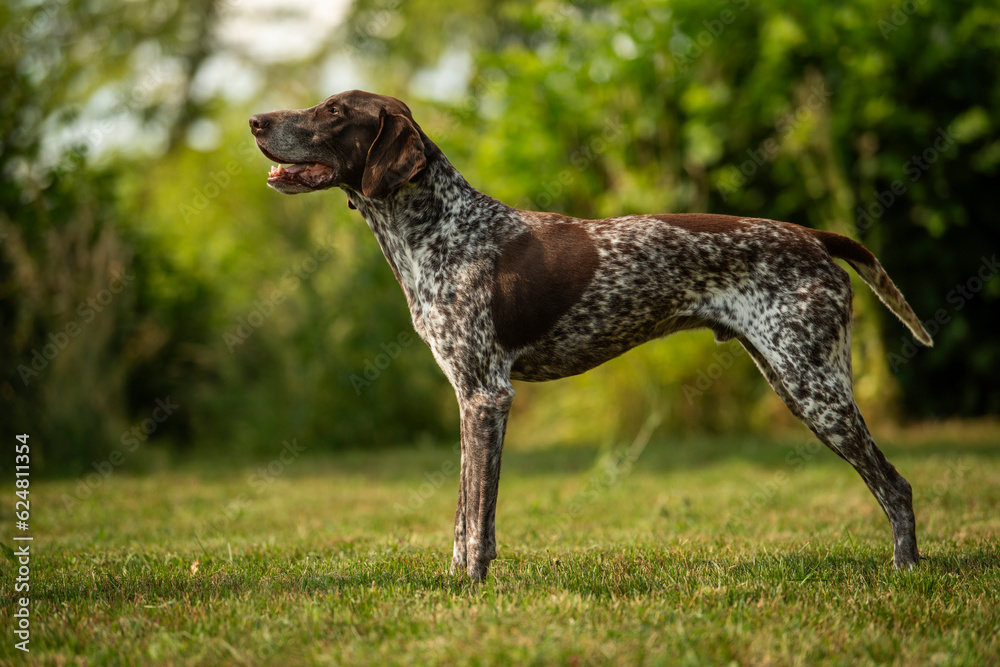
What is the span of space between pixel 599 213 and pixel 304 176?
20.6 ft

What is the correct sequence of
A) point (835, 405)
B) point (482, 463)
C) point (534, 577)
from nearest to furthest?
1. point (534, 577)
2. point (482, 463)
3. point (835, 405)

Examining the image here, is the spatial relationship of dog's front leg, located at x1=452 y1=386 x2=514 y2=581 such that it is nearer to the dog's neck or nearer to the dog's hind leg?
the dog's neck

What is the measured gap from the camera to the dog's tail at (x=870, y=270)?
3.73 m

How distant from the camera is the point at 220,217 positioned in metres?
17.5

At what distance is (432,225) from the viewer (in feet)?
11.8

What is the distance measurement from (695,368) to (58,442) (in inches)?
243

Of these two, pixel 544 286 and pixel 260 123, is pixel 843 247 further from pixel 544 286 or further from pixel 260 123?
pixel 260 123

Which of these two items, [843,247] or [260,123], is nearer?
[260,123]

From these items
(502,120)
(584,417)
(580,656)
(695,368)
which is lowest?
(584,417)

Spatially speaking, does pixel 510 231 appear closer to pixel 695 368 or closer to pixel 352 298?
pixel 695 368

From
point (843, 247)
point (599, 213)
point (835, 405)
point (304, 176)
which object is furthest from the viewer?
point (599, 213)

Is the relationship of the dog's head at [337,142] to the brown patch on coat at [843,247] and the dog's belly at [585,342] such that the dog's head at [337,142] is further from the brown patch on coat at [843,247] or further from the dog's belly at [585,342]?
the brown patch on coat at [843,247]

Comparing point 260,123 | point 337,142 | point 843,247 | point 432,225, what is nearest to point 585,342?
point 432,225

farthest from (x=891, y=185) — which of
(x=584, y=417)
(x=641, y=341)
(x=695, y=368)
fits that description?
(x=641, y=341)
